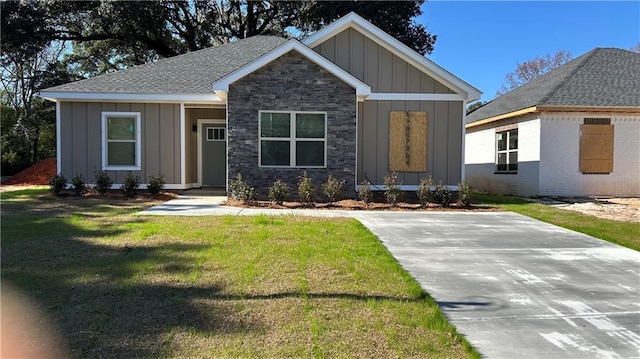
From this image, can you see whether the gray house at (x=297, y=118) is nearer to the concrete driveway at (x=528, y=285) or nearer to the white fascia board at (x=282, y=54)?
the white fascia board at (x=282, y=54)

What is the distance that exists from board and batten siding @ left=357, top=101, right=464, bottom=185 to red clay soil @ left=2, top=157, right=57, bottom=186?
1433cm

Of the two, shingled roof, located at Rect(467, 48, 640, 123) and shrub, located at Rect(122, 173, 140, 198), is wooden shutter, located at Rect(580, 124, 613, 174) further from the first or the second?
shrub, located at Rect(122, 173, 140, 198)

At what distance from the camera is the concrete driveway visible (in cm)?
336

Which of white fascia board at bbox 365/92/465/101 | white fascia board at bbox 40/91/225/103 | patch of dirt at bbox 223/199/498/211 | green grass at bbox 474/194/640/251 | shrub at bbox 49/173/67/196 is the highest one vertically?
white fascia board at bbox 365/92/465/101

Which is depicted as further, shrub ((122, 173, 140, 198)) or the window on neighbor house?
the window on neighbor house

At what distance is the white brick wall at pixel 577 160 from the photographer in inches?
556

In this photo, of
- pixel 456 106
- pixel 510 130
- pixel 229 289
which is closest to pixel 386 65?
pixel 456 106

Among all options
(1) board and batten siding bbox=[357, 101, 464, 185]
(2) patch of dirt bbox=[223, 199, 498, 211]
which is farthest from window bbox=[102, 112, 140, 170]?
(1) board and batten siding bbox=[357, 101, 464, 185]

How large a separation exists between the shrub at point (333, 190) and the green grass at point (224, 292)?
12.2 ft

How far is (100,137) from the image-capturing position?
1252 cm

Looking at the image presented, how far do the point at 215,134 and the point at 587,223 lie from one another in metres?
10.6

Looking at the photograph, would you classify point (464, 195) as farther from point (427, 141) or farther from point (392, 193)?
point (427, 141)

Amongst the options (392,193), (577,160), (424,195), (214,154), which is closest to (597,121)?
(577,160)

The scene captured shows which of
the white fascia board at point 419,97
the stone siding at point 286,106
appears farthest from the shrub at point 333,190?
the white fascia board at point 419,97
